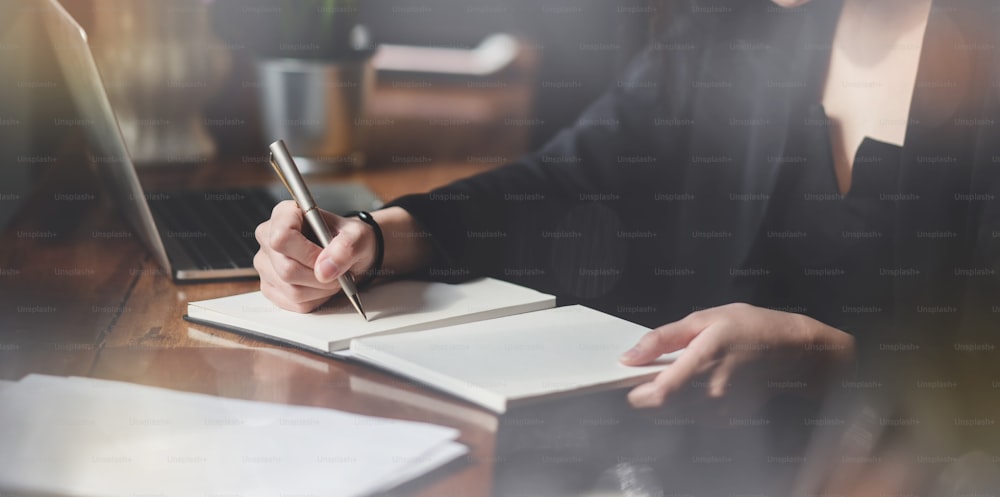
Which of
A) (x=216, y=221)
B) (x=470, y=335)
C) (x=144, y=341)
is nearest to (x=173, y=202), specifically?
(x=216, y=221)

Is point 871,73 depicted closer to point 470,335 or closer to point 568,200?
point 568,200

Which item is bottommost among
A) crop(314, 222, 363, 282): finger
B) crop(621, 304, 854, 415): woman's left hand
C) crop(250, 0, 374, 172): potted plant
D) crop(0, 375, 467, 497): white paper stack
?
crop(0, 375, 467, 497): white paper stack

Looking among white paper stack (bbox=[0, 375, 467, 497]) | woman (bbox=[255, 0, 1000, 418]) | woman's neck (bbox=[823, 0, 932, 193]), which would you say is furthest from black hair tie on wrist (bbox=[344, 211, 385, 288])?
woman's neck (bbox=[823, 0, 932, 193])

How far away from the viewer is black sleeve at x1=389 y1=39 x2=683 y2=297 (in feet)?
1.94

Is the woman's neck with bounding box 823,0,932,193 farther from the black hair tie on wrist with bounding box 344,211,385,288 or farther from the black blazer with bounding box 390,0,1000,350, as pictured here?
the black hair tie on wrist with bounding box 344,211,385,288

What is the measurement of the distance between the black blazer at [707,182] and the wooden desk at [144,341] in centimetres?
10

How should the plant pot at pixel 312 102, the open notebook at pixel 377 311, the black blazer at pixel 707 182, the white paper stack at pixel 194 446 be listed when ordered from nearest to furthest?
the white paper stack at pixel 194 446 → the open notebook at pixel 377 311 → the black blazer at pixel 707 182 → the plant pot at pixel 312 102

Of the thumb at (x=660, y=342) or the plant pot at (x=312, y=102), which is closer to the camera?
the thumb at (x=660, y=342)

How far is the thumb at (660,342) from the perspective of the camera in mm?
430

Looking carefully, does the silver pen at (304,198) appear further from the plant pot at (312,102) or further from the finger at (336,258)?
the plant pot at (312,102)

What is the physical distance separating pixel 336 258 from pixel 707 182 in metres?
0.36

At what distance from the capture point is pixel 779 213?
64 cm

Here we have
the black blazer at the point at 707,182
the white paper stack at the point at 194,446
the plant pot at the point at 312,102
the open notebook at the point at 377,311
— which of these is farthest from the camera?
the plant pot at the point at 312,102

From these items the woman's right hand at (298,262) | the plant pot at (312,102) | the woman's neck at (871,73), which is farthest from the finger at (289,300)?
the woman's neck at (871,73)
